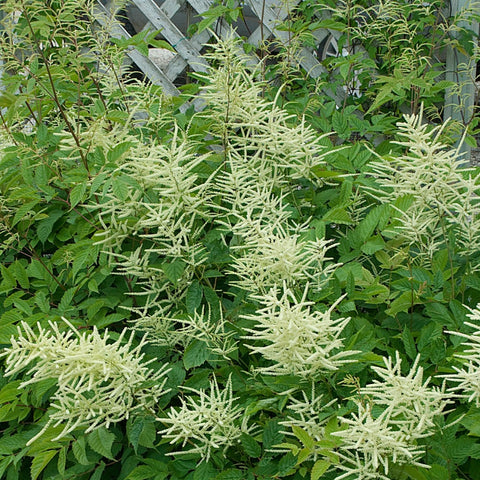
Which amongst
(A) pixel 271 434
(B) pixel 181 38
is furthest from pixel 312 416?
(B) pixel 181 38

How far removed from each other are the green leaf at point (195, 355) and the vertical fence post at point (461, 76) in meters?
2.82

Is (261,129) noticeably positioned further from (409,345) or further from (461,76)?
(461,76)

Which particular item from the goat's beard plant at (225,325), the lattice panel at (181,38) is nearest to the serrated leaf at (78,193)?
the goat's beard plant at (225,325)

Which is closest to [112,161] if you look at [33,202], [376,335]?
[33,202]

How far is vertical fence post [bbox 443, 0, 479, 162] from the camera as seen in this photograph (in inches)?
142

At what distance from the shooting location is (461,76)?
12.4 feet

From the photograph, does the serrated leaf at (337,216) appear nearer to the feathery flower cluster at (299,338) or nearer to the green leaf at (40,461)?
the feathery flower cluster at (299,338)

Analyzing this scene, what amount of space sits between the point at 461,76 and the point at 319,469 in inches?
136

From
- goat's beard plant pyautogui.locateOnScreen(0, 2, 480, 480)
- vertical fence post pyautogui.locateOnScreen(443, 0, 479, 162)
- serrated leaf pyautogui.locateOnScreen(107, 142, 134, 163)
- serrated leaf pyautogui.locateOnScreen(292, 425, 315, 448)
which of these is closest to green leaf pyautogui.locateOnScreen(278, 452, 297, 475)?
goat's beard plant pyautogui.locateOnScreen(0, 2, 480, 480)

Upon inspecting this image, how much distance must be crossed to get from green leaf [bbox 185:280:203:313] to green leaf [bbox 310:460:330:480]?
20.3 inches

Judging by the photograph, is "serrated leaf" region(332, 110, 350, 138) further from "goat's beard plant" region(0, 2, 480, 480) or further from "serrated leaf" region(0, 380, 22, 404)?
"serrated leaf" region(0, 380, 22, 404)

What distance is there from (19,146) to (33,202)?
1.12 ft

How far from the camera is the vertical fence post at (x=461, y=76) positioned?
3615 millimetres

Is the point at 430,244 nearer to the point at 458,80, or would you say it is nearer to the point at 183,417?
the point at 183,417
